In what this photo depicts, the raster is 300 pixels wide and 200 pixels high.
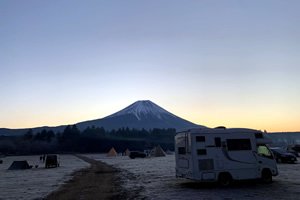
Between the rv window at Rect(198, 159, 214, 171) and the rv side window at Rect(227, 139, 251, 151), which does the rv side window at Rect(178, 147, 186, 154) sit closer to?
the rv window at Rect(198, 159, 214, 171)

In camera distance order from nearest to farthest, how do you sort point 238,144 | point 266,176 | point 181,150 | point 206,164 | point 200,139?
1. point 206,164
2. point 200,139
3. point 238,144
4. point 266,176
5. point 181,150

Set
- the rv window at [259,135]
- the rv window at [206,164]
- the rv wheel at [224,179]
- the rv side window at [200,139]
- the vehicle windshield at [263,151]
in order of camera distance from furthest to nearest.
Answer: the rv window at [259,135]
the vehicle windshield at [263,151]
the rv wheel at [224,179]
the rv side window at [200,139]
the rv window at [206,164]

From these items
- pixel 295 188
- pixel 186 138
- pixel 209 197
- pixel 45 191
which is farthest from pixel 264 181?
pixel 45 191

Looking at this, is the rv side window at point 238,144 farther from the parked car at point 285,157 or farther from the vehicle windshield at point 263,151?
the parked car at point 285,157

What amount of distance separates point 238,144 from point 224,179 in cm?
232

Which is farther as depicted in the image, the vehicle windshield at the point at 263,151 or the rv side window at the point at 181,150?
the vehicle windshield at the point at 263,151

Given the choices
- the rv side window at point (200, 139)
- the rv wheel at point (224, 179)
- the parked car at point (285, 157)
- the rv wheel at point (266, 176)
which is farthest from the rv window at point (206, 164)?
the parked car at point (285, 157)

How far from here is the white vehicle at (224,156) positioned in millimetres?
24359

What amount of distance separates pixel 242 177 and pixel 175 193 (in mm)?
5232

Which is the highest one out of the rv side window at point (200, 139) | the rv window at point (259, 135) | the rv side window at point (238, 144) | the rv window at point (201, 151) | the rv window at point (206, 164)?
the rv window at point (259, 135)

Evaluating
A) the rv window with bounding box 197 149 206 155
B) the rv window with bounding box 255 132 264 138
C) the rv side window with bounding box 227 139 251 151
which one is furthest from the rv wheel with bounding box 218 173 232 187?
the rv window with bounding box 255 132 264 138

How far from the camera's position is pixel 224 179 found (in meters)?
24.8

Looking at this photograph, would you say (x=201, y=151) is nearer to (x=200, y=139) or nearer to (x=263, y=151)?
(x=200, y=139)

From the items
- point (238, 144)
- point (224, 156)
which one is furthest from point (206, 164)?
point (238, 144)
